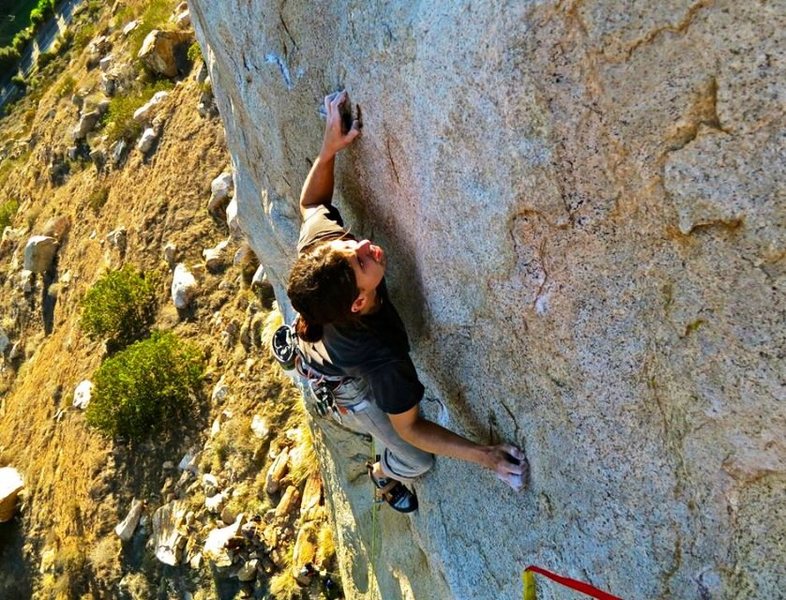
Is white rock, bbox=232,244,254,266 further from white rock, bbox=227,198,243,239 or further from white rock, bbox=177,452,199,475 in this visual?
white rock, bbox=177,452,199,475

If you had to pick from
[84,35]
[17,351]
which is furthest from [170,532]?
[84,35]

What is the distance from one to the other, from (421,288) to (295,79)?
4.32 feet

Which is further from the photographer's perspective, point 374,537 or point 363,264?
point 374,537

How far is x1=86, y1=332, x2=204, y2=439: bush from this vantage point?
354 inches

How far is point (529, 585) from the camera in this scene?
270cm

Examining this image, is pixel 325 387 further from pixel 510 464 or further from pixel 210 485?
pixel 210 485

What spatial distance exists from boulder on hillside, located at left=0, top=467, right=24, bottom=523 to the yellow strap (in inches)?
404

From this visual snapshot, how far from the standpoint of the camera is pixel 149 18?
13477mm

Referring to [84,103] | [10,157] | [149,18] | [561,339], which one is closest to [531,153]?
[561,339]

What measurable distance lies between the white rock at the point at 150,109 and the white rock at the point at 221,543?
748 cm

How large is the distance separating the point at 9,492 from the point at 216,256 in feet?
16.4

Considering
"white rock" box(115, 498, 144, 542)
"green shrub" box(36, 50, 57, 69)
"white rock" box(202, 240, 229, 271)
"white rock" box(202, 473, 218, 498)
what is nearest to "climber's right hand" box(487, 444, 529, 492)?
"white rock" box(202, 473, 218, 498)

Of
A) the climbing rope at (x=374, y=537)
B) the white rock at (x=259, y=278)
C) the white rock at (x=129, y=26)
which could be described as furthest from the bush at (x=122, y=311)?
the white rock at (x=129, y=26)

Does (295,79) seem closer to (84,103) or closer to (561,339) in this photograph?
(561,339)
